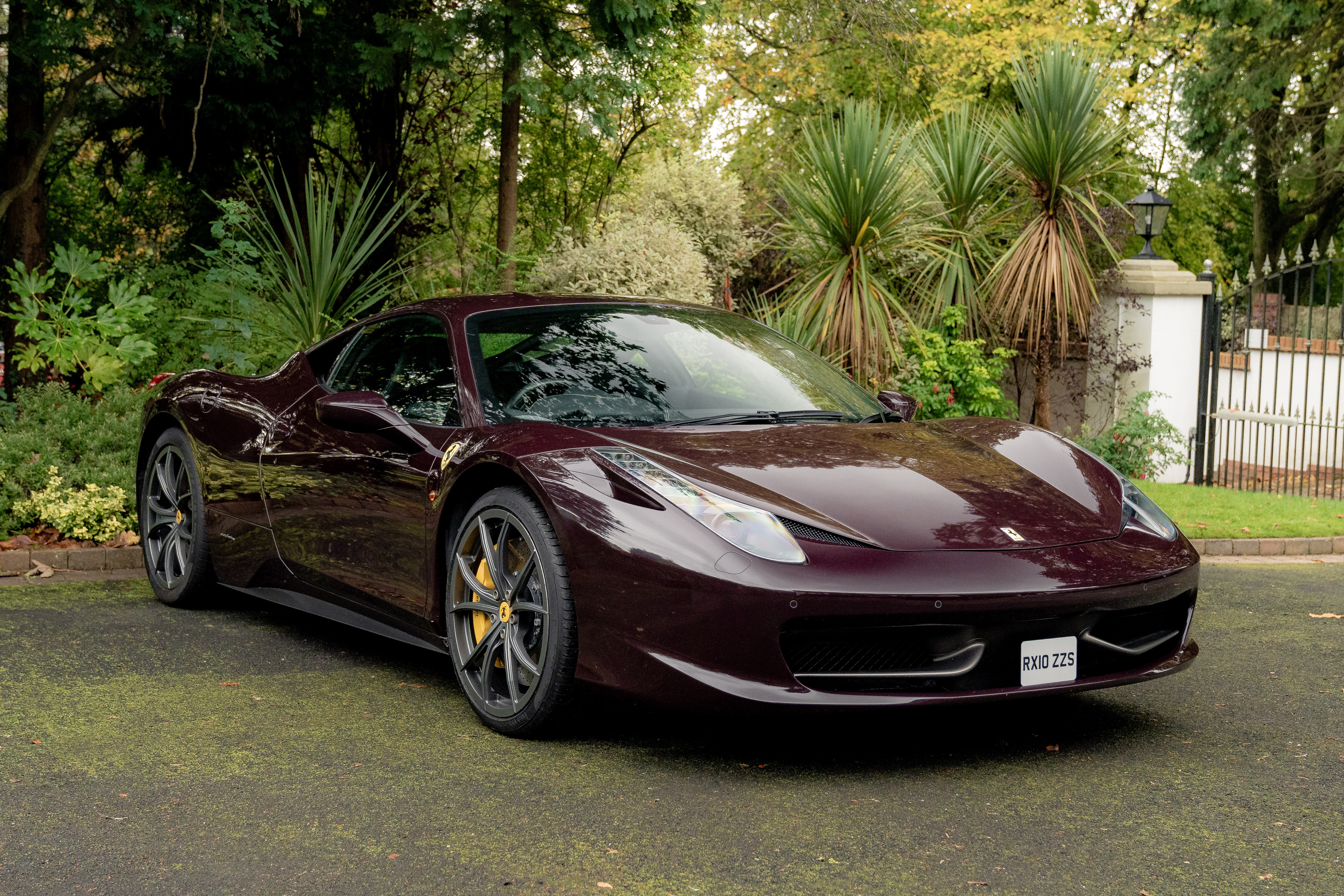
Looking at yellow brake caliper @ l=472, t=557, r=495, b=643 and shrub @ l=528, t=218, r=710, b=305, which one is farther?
shrub @ l=528, t=218, r=710, b=305

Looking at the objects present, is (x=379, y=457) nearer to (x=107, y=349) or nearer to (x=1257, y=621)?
(x=1257, y=621)

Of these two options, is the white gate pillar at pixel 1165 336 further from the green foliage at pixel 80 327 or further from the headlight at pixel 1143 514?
the green foliage at pixel 80 327

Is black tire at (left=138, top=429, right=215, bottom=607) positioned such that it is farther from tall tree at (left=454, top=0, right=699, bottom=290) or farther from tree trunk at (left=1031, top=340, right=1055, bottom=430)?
tree trunk at (left=1031, top=340, right=1055, bottom=430)

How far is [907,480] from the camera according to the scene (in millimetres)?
3934

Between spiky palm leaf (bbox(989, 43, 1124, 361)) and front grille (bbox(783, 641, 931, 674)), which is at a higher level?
spiky palm leaf (bbox(989, 43, 1124, 361))

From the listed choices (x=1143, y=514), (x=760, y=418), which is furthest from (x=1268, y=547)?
(x=760, y=418)

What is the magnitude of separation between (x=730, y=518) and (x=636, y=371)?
1232 millimetres

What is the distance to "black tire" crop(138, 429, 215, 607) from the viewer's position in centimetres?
579

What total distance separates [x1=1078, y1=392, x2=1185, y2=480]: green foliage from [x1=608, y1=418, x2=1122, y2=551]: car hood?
280 inches

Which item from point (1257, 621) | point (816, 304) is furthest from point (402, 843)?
point (816, 304)

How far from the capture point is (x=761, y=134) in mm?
26484

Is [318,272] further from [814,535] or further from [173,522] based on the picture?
[814,535]

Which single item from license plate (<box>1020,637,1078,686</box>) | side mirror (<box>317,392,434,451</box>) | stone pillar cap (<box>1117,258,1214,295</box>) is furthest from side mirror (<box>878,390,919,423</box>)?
stone pillar cap (<box>1117,258,1214,295</box>)

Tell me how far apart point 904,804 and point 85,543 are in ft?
17.0
